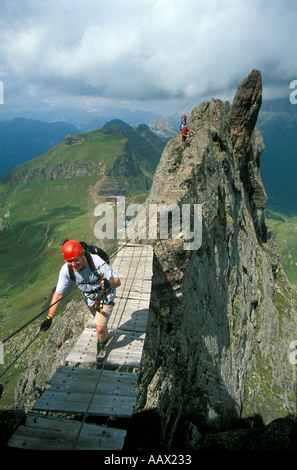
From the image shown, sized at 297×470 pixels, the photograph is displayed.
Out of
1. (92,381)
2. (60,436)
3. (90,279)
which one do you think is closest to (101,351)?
(92,381)

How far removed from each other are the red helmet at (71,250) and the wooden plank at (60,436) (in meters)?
4.97

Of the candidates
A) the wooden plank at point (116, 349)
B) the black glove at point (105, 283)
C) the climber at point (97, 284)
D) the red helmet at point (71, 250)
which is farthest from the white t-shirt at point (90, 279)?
the wooden plank at point (116, 349)

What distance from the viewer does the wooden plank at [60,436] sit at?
679cm

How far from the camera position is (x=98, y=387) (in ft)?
29.7

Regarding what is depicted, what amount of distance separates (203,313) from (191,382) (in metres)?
4.55

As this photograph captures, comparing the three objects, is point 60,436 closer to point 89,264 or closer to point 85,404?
point 85,404

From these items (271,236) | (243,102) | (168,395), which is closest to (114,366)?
(168,395)

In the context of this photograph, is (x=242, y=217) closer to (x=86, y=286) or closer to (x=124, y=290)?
(x=124, y=290)

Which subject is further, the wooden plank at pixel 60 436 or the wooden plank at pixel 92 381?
the wooden plank at pixel 92 381

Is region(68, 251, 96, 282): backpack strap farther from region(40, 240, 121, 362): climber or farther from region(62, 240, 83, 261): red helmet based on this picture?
region(62, 240, 83, 261): red helmet

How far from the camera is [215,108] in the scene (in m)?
33.7

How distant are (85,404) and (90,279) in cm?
425

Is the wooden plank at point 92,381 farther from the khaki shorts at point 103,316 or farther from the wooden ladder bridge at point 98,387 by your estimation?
the khaki shorts at point 103,316

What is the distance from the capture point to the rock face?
47.7ft
